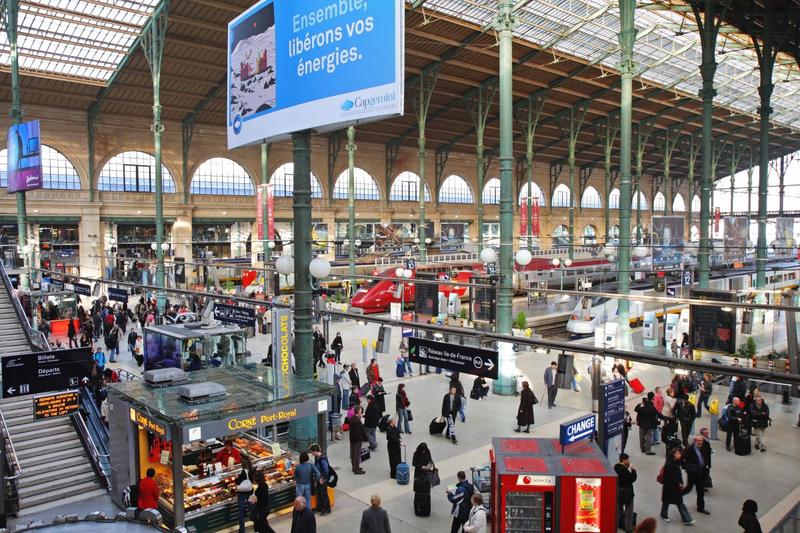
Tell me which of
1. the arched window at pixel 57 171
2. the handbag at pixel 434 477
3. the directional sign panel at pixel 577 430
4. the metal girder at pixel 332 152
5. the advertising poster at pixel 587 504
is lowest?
the handbag at pixel 434 477

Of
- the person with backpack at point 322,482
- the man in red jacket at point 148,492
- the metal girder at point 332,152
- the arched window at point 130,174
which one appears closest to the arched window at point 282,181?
the metal girder at point 332,152

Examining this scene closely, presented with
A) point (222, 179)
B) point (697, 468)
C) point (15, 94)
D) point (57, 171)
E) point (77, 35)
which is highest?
point (77, 35)

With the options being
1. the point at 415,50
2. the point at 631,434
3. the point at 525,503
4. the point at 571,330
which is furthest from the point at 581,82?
the point at 525,503

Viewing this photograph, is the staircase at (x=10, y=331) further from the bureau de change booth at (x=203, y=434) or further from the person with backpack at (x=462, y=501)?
the person with backpack at (x=462, y=501)

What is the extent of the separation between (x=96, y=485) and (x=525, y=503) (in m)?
9.24

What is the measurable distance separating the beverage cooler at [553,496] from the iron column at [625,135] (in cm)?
1315

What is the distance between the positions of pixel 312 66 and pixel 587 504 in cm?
758

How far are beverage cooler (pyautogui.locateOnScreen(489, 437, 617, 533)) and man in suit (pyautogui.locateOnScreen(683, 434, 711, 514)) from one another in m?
2.31

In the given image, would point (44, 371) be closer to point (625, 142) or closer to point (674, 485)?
point (674, 485)

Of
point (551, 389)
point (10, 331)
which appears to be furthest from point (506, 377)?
point (10, 331)

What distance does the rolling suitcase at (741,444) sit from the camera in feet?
41.2

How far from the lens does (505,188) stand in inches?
656

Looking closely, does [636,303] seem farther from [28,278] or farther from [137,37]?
[137,37]

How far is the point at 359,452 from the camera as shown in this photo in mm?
11617
